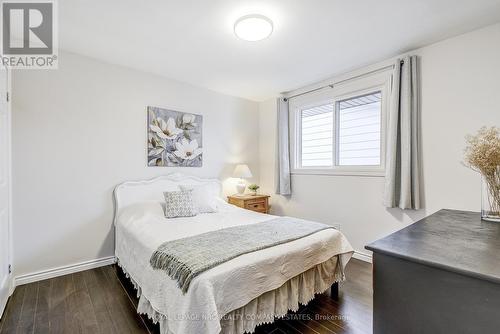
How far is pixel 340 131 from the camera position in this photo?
3262mm

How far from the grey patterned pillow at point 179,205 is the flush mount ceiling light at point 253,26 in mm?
1825

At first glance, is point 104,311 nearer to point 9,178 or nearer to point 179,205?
point 179,205

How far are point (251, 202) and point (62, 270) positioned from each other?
2.42 m

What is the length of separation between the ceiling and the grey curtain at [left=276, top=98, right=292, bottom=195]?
32.5 inches

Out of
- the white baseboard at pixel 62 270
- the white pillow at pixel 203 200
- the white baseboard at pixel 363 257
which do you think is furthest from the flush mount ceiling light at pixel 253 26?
the white baseboard at pixel 62 270

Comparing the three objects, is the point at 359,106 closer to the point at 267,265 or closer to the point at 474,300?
the point at 267,265

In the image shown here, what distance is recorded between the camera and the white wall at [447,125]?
6.81ft

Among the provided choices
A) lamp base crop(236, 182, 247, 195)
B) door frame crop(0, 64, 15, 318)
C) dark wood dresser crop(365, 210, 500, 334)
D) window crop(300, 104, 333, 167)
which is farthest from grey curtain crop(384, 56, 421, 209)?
door frame crop(0, 64, 15, 318)

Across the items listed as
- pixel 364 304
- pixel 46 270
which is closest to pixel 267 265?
pixel 364 304

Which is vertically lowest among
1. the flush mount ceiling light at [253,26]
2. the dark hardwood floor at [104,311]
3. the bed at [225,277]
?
the dark hardwood floor at [104,311]

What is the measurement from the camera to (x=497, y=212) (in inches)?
56.1

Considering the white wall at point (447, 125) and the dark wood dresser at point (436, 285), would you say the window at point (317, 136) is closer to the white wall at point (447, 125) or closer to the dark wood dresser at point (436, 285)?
the white wall at point (447, 125)

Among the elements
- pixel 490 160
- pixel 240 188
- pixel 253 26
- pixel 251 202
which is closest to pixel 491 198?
pixel 490 160

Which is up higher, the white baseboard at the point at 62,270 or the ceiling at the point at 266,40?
the ceiling at the point at 266,40
